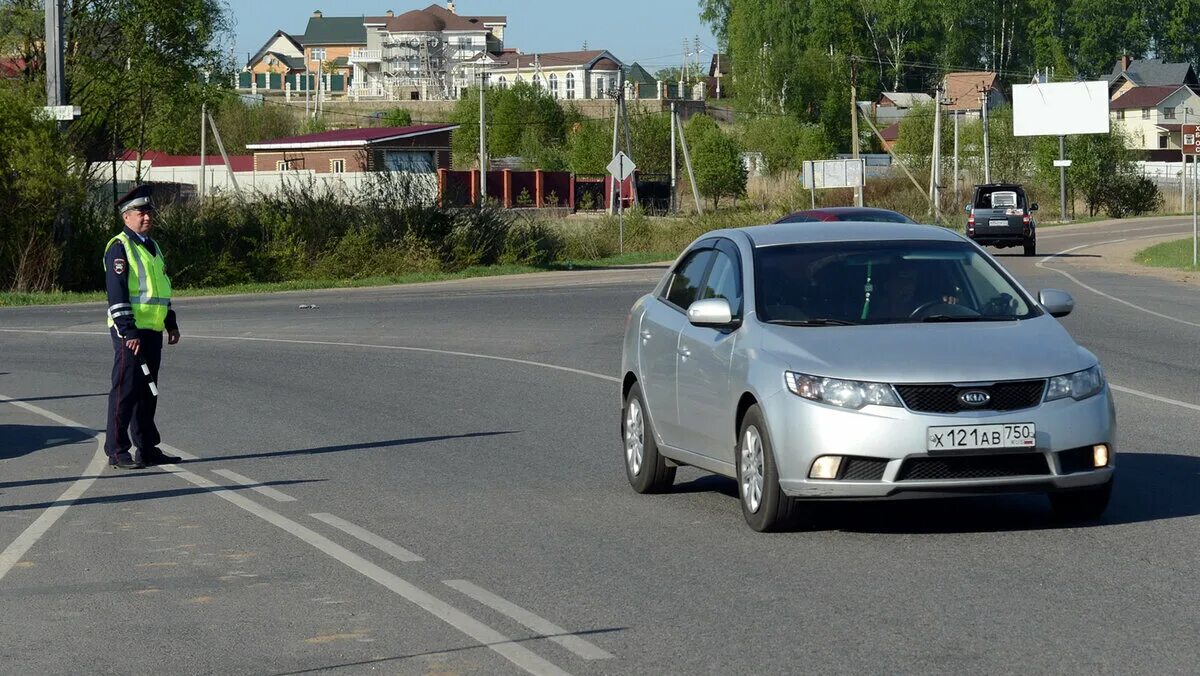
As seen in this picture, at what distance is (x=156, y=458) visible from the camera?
12023 millimetres

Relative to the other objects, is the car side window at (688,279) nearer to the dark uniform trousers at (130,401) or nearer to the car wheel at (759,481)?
the car wheel at (759,481)

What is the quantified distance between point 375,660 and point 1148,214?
91242 millimetres

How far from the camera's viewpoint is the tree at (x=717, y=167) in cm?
9944

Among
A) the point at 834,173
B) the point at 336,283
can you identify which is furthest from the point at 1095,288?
the point at 834,173

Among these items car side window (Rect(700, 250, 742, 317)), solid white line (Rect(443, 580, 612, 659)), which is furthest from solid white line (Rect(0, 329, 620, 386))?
solid white line (Rect(443, 580, 612, 659))

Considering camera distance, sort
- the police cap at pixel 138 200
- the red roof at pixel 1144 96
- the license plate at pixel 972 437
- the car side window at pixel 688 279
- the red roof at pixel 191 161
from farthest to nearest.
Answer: the red roof at pixel 1144 96 < the red roof at pixel 191 161 < the police cap at pixel 138 200 < the car side window at pixel 688 279 < the license plate at pixel 972 437

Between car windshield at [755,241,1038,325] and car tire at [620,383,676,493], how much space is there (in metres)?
1.41

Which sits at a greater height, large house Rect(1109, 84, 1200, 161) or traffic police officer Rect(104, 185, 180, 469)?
large house Rect(1109, 84, 1200, 161)

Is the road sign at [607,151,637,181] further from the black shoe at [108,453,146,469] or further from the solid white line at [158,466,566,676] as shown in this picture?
the solid white line at [158,466,566,676]

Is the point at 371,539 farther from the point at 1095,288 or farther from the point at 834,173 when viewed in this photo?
the point at 834,173

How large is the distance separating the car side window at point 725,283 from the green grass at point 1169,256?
3260 centimetres

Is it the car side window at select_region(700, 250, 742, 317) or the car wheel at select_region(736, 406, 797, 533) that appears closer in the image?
the car wheel at select_region(736, 406, 797, 533)

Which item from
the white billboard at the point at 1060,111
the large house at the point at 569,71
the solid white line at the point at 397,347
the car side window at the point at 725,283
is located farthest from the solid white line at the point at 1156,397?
the large house at the point at 569,71

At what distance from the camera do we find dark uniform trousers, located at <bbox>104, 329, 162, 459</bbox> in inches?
468
